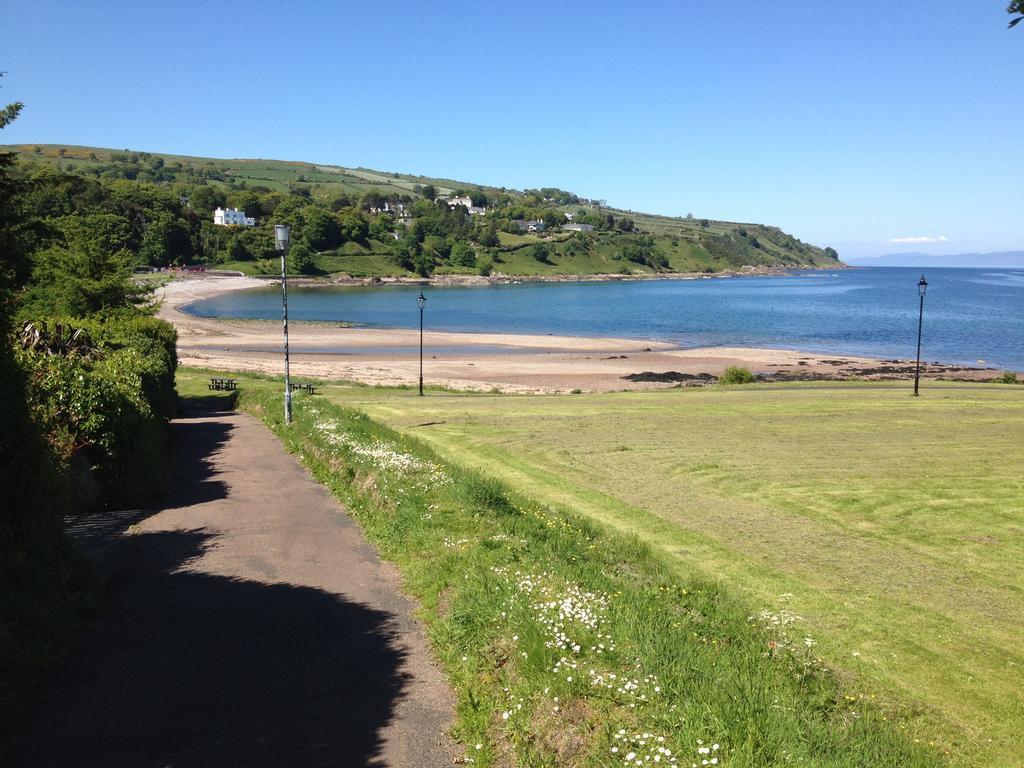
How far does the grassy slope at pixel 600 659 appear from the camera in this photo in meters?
6.12

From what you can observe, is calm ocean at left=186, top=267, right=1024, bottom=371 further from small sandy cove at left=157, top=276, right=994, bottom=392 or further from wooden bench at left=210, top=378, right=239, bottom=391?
wooden bench at left=210, top=378, right=239, bottom=391

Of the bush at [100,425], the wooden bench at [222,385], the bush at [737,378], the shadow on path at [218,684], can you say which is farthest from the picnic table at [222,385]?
the shadow on path at [218,684]

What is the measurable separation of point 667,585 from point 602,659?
3.96 meters

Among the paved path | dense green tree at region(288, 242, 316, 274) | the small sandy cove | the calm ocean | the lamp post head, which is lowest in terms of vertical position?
the small sandy cove

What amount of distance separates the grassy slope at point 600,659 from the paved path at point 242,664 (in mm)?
556

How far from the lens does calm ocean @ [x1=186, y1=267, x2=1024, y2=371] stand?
8656 cm

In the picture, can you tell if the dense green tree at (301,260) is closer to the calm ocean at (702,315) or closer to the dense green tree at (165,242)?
the calm ocean at (702,315)

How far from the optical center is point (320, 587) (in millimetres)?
10945

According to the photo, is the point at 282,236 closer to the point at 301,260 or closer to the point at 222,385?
the point at 222,385

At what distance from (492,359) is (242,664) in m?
61.9

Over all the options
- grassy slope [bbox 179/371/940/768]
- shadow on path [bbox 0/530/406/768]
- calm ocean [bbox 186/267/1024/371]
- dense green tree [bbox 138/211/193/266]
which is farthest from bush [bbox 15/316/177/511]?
dense green tree [bbox 138/211/193/266]

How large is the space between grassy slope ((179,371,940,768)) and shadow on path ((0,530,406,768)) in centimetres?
104

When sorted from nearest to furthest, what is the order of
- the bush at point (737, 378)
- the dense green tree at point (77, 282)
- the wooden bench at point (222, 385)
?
1. the dense green tree at point (77, 282)
2. the wooden bench at point (222, 385)
3. the bush at point (737, 378)

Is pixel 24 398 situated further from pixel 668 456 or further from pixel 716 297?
pixel 716 297
